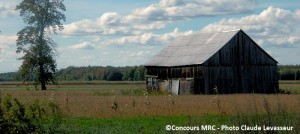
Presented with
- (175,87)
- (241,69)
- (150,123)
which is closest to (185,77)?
(175,87)

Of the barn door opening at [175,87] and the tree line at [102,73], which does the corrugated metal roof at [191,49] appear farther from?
the tree line at [102,73]

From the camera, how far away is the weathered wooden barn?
166 ft

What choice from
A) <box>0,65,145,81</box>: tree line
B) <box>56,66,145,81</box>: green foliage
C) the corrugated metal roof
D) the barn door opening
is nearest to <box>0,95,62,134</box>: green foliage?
the corrugated metal roof

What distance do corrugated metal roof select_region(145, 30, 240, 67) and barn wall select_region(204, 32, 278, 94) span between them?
2.49 feet

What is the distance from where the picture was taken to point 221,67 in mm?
50969

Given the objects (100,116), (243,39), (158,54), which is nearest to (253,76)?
(243,39)

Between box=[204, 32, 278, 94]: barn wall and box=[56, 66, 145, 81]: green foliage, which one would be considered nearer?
box=[204, 32, 278, 94]: barn wall

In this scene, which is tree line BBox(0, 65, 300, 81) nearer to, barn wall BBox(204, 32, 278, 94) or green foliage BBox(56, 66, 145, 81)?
Result: green foliage BBox(56, 66, 145, 81)

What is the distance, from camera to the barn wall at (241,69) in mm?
50625

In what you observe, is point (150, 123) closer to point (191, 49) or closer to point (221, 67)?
point (221, 67)

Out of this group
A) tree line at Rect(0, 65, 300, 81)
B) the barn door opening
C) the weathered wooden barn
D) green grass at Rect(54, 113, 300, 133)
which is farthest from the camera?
tree line at Rect(0, 65, 300, 81)

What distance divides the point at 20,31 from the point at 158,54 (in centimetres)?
1578

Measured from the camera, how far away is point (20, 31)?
206 feet

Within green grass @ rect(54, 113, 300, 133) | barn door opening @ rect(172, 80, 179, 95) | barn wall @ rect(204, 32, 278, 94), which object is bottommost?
green grass @ rect(54, 113, 300, 133)
